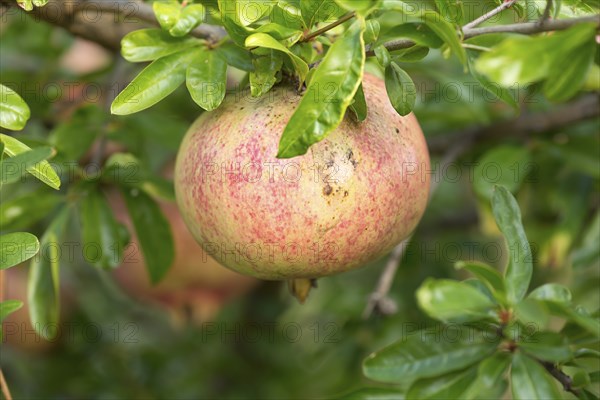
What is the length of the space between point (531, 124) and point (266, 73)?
3.28 ft

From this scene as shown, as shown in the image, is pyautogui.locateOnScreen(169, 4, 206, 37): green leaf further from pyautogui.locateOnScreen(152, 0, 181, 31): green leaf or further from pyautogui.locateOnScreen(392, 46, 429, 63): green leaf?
pyautogui.locateOnScreen(392, 46, 429, 63): green leaf

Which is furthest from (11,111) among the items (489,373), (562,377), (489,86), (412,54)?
(562,377)

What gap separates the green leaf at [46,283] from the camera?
4.59 feet

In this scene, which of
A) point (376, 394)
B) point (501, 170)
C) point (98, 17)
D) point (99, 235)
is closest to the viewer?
point (376, 394)

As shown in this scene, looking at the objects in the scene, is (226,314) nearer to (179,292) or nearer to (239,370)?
(239,370)

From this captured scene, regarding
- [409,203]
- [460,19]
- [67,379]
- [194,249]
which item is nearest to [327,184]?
[409,203]

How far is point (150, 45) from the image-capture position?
1133 millimetres

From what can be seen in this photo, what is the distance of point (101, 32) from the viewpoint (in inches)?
60.1

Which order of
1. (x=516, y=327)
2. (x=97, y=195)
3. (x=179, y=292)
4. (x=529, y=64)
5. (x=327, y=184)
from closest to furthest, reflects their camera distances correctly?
(x=529, y=64), (x=327, y=184), (x=516, y=327), (x=97, y=195), (x=179, y=292)

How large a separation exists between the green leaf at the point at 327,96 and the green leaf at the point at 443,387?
18.5 inches

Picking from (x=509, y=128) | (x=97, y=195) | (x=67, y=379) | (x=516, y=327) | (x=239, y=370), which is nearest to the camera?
(x=516, y=327)

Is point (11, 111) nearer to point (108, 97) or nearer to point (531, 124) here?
point (108, 97)

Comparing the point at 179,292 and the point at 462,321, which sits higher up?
the point at 462,321

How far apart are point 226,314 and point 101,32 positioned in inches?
52.1
